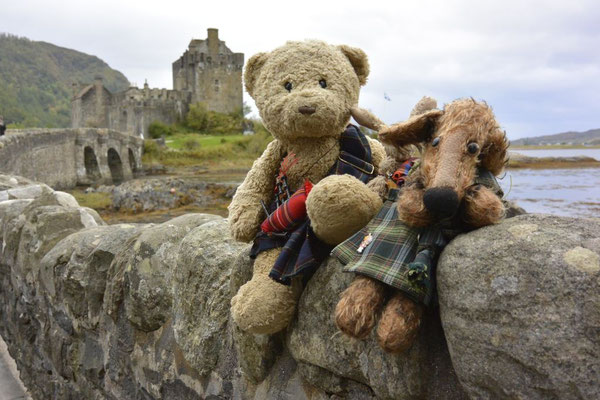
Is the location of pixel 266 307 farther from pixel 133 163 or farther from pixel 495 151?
pixel 133 163

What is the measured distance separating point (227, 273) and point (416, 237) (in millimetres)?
1008

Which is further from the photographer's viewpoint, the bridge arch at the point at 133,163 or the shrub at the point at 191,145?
the shrub at the point at 191,145

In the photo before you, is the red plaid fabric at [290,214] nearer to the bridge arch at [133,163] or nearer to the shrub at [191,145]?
the bridge arch at [133,163]

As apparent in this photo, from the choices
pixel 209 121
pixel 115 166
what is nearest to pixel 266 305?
pixel 115 166

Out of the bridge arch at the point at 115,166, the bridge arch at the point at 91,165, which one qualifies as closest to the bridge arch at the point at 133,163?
the bridge arch at the point at 115,166

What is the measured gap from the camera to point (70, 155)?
2439 centimetres

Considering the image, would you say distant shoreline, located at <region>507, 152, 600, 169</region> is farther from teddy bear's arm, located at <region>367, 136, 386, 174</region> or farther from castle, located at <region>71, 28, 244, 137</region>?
castle, located at <region>71, 28, 244, 137</region>

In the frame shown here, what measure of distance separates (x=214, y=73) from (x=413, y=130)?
50947mm

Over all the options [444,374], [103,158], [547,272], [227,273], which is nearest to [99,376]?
[227,273]

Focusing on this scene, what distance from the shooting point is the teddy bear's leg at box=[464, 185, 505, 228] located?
1144 millimetres

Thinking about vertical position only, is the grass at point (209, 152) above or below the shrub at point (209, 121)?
below

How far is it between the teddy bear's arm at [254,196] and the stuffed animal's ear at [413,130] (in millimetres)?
667

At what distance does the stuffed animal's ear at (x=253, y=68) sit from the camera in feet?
6.44

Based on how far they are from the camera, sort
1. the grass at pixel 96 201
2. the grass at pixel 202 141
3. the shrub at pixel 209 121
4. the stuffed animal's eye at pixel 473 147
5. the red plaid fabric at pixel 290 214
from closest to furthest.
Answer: the stuffed animal's eye at pixel 473 147 < the red plaid fabric at pixel 290 214 < the grass at pixel 96 201 < the grass at pixel 202 141 < the shrub at pixel 209 121
